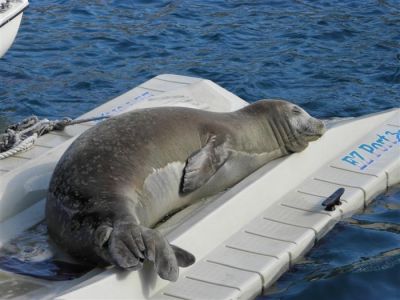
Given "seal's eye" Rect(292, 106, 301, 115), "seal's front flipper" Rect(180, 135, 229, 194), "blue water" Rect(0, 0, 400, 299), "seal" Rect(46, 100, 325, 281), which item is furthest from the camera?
"blue water" Rect(0, 0, 400, 299)

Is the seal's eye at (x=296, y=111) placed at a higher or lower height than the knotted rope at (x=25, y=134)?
higher

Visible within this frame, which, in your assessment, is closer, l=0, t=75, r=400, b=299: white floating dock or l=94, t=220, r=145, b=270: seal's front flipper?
l=94, t=220, r=145, b=270: seal's front flipper

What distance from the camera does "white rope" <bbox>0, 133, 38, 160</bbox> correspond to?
25.0ft

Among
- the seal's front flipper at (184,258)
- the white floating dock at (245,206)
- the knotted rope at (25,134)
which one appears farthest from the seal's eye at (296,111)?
the seal's front flipper at (184,258)

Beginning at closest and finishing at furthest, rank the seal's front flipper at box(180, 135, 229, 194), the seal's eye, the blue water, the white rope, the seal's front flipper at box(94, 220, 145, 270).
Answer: the seal's front flipper at box(94, 220, 145, 270) < the seal's front flipper at box(180, 135, 229, 194) < the white rope < the seal's eye < the blue water

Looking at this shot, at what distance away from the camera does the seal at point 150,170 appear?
5785 millimetres

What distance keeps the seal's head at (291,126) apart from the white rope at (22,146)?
5.93ft

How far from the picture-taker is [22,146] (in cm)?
779

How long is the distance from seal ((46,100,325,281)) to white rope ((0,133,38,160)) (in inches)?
44.0

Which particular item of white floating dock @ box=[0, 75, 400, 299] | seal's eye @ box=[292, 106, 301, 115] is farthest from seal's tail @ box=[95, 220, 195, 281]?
seal's eye @ box=[292, 106, 301, 115]

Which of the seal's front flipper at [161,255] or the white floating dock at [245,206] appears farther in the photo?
the white floating dock at [245,206]

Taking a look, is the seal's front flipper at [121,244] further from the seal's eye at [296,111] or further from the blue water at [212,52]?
the blue water at [212,52]

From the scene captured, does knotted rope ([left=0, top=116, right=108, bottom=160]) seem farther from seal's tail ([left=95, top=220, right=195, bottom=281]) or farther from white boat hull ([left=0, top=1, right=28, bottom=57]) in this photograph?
white boat hull ([left=0, top=1, right=28, bottom=57])

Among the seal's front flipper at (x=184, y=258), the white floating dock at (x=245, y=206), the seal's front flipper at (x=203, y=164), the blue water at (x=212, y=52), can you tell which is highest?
the seal's front flipper at (x=203, y=164)
